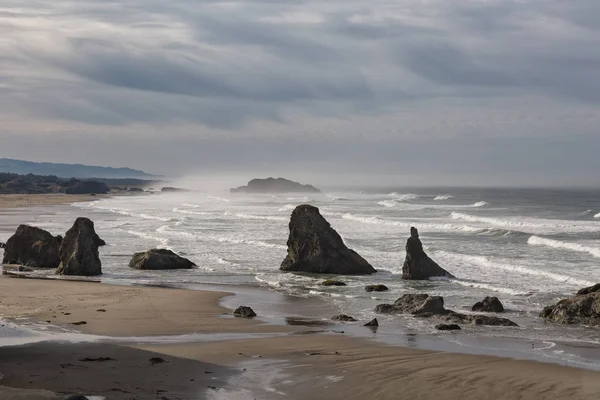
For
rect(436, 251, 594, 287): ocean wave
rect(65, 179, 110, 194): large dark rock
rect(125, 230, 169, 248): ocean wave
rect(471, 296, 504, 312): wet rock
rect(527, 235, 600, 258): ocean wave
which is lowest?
rect(471, 296, 504, 312): wet rock

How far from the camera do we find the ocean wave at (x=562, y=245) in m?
42.8

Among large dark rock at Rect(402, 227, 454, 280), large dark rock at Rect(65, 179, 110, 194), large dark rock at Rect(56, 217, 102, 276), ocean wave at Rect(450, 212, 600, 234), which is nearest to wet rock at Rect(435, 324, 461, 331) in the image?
large dark rock at Rect(402, 227, 454, 280)

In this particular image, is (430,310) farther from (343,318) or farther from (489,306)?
(343,318)

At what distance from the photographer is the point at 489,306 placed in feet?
77.9

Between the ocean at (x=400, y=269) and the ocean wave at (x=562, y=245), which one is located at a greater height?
the ocean wave at (x=562, y=245)

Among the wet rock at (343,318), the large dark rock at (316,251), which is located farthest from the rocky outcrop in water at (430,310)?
the large dark rock at (316,251)

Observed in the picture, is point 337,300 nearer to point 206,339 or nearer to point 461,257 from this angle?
point 206,339

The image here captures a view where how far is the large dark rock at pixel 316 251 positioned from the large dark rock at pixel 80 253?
8577 millimetres

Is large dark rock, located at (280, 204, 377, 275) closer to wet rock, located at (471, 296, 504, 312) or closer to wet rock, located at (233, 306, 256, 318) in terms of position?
wet rock, located at (471, 296, 504, 312)

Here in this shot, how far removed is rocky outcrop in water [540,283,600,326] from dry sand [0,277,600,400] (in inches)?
235

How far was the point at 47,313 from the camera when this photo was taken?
2172cm

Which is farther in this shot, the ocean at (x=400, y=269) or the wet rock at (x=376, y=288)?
the wet rock at (x=376, y=288)

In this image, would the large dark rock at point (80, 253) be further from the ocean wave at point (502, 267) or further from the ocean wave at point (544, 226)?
the ocean wave at point (544, 226)

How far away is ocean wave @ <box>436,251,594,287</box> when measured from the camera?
101 ft
